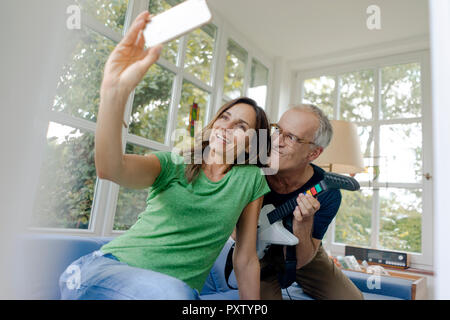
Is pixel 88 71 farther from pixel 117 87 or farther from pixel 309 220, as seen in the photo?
pixel 309 220

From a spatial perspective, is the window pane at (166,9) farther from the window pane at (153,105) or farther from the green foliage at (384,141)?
the green foliage at (384,141)

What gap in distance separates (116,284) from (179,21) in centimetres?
41

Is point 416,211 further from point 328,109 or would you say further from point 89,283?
point 89,283

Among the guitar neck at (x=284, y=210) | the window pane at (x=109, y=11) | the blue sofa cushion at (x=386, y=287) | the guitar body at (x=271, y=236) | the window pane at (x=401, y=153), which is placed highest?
the window pane at (x=109, y=11)

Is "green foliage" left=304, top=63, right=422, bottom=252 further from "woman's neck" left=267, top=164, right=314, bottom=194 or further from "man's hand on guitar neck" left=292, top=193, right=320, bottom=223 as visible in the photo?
"man's hand on guitar neck" left=292, top=193, right=320, bottom=223

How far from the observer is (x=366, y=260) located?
6.63ft

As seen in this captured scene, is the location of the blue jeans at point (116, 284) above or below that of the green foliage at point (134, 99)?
below

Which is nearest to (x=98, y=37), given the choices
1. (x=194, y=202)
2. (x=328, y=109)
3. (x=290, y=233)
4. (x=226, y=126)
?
(x=226, y=126)

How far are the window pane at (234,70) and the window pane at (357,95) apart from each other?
2.16 feet

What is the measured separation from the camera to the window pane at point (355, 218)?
6.67 ft

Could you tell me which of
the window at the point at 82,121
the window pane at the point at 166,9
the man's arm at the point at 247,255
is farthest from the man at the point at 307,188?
the window pane at the point at 166,9

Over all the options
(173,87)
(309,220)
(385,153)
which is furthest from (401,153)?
(309,220)

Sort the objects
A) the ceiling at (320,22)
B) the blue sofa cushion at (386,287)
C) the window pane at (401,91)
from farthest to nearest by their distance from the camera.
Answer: the window pane at (401,91)
the ceiling at (320,22)
the blue sofa cushion at (386,287)

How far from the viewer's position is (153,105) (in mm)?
1636
